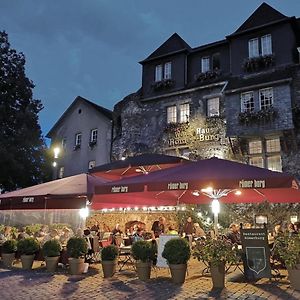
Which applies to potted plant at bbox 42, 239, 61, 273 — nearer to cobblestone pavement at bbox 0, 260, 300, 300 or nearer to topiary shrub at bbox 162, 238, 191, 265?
cobblestone pavement at bbox 0, 260, 300, 300

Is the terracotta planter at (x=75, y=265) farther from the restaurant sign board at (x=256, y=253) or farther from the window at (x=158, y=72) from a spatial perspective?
the window at (x=158, y=72)

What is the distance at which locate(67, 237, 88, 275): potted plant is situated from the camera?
9.42 m

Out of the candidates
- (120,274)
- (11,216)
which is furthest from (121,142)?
(120,274)

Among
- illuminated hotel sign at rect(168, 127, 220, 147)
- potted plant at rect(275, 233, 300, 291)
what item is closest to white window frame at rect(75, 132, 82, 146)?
illuminated hotel sign at rect(168, 127, 220, 147)

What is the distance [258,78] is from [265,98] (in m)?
1.30

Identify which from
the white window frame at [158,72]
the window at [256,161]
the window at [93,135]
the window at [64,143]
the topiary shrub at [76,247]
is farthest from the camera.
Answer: the window at [64,143]

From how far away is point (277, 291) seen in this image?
7.27m

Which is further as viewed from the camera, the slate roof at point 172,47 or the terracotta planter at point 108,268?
the slate roof at point 172,47

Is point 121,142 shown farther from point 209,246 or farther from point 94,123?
point 209,246

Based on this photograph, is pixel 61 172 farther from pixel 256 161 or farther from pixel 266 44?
pixel 266 44

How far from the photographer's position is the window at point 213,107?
20.8 m

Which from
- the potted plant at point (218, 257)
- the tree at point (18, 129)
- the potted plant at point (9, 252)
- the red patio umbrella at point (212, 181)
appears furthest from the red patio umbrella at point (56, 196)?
the tree at point (18, 129)

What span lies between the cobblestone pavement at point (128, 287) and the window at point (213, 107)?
1240cm

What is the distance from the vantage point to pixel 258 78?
63.0 ft
